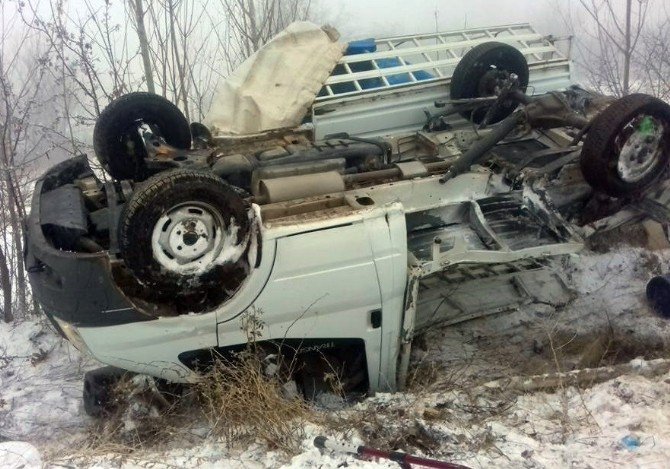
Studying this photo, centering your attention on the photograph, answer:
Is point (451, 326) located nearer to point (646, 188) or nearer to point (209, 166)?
point (646, 188)

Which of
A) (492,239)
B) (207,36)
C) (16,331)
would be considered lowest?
(16,331)

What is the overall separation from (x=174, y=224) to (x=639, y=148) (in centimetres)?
266

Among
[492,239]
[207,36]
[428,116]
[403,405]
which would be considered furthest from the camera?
[207,36]

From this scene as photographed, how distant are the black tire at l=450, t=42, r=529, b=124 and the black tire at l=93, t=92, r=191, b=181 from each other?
2125mm

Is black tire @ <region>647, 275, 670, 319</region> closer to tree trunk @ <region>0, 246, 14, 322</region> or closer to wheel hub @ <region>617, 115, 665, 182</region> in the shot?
wheel hub @ <region>617, 115, 665, 182</region>

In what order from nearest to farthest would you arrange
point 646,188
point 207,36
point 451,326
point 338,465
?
point 338,465, point 646,188, point 451,326, point 207,36

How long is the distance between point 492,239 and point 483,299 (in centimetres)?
113

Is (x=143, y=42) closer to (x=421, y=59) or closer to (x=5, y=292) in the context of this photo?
(x=5, y=292)

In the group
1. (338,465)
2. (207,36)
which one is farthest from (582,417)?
(207,36)

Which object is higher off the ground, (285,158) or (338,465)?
(285,158)

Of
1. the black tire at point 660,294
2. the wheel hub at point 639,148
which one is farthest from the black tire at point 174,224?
the black tire at point 660,294

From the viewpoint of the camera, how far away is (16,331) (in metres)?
4.95

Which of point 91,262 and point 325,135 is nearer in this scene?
point 91,262

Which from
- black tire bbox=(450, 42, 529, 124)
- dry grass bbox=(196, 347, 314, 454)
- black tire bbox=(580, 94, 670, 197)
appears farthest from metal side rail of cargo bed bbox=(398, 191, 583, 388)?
black tire bbox=(450, 42, 529, 124)
